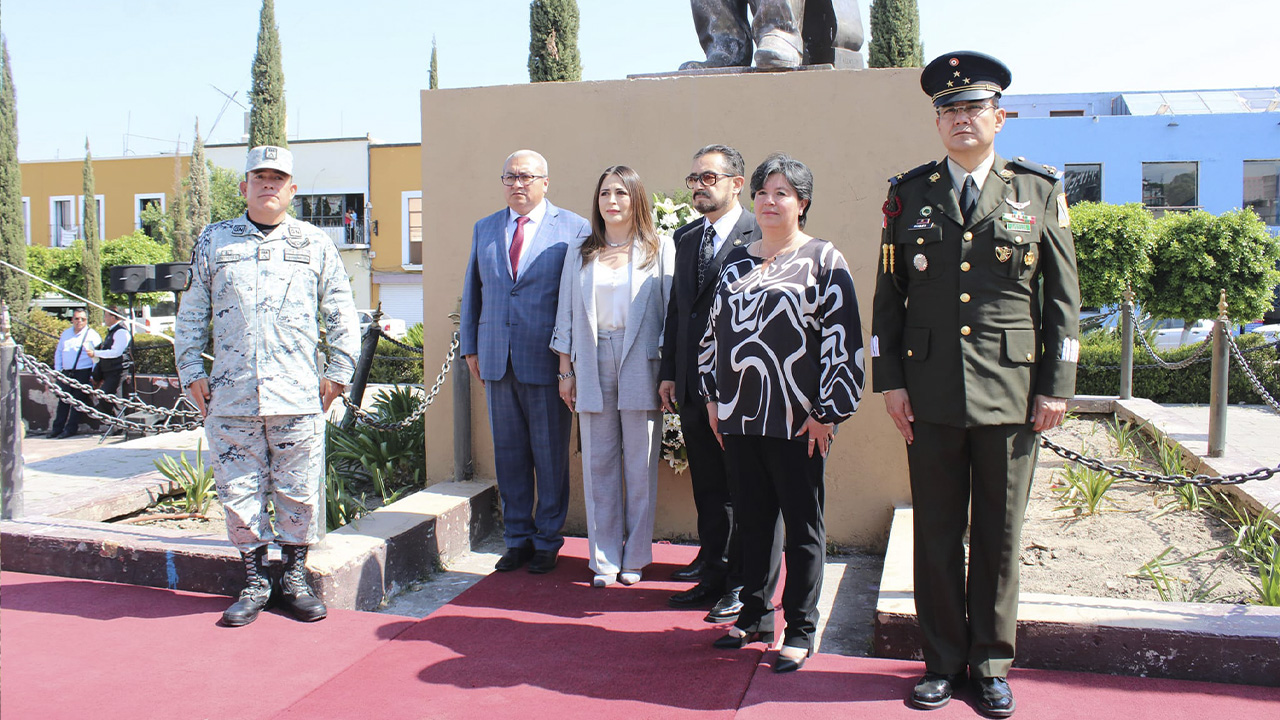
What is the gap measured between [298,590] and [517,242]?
1.90m

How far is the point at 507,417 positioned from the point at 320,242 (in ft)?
4.02

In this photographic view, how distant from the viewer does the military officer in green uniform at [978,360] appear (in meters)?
2.90

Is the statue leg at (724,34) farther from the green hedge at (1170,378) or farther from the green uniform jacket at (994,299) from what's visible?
the green hedge at (1170,378)

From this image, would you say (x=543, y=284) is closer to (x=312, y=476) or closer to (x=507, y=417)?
(x=507, y=417)

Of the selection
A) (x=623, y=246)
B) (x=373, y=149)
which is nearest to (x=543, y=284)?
(x=623, y=246)

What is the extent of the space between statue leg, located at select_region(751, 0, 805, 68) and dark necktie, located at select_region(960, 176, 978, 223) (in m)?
2.29

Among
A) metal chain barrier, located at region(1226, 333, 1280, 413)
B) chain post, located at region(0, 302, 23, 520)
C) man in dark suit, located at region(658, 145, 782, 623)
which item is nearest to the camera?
man in dark suit, located at region(658, 145, 782, 623)

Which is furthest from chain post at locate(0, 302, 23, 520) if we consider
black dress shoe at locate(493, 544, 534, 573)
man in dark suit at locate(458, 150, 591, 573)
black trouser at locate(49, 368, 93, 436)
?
black trouser at locate(49, 368, 93, 436)

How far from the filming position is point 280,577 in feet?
12.9

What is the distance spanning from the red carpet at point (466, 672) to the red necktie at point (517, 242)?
1586mm

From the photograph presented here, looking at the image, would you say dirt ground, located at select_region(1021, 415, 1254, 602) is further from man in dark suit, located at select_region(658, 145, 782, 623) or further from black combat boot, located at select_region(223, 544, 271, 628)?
black combat boot, located at select_region(223, 544, 271, 628)

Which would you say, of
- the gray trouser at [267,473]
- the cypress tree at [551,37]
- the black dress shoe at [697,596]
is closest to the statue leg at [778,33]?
the black dress shoe at [697,596]

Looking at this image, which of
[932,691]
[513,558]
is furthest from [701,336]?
[932,691]

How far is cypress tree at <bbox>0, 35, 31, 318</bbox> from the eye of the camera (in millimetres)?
21125
